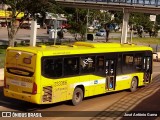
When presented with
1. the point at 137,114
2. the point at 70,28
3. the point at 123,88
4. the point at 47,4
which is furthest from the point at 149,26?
the point at 137,114

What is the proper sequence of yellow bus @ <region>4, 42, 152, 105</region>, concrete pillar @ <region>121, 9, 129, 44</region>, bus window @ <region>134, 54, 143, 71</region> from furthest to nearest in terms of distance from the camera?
concrete pillar @ <region>121, 9, 129, 44</region>
bus window @ <region>134, 54, 143, 71</region>
yellow bus @ <region>4, 42, 152, 105</region>

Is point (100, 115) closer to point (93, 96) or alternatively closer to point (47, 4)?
point (93, 96)

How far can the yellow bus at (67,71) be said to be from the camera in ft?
49.0

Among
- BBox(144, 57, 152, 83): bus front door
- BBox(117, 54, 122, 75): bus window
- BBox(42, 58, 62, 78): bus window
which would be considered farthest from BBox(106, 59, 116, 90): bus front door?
BBox(42, 58, 62, 78): bus window

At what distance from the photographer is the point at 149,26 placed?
7450 centimetres

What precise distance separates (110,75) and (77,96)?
273cm

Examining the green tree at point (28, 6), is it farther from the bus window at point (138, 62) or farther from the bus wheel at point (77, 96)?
the bus wheel at point (77, 96)

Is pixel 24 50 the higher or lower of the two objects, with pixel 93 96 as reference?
higher

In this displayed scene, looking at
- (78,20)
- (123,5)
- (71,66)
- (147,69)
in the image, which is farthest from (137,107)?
(78,20)

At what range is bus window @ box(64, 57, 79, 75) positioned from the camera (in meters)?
16.2

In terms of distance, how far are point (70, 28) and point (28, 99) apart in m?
35.0

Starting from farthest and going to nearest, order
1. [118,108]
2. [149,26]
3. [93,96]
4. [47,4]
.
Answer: [149,26] → [47,4] → [93,96] → [118,108]

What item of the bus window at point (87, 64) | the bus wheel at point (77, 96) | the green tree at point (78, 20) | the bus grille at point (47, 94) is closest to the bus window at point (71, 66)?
the bus window at point (87, 64)

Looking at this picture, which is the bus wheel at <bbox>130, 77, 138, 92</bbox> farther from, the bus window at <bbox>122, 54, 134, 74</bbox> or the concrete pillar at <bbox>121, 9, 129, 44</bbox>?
the concrete pillar at <bbox>121, 9, 129, 44</bbox>
